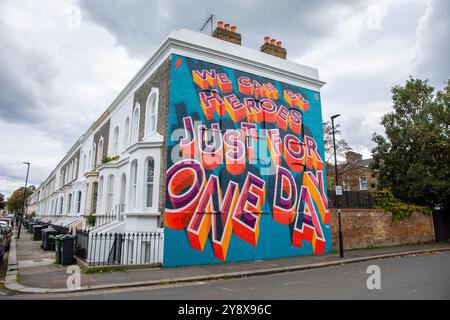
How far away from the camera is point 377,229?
58.2 feet

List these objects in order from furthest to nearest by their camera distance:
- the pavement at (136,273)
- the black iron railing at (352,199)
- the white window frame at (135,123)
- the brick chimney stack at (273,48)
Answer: the black iron railing at (352,199) → the brick chimney stack at (273,48) → the white window frame at (135,123) → the pavement at (136,273)

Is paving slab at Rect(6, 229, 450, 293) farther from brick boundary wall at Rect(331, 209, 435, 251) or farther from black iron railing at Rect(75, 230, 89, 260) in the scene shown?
brick boundary wall at Rect(331, 209, 435, 251)

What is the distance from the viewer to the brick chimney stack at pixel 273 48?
55.0ft

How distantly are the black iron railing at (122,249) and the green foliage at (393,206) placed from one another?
46.3 ft

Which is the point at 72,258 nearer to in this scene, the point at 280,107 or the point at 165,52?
the point at 165,52

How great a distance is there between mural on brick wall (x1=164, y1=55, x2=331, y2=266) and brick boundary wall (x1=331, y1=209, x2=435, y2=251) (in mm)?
1577

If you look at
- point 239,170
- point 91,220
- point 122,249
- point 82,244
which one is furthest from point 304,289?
point 91,220

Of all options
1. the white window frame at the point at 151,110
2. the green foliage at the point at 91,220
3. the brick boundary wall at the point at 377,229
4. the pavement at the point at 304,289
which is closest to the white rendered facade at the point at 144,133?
the white window frame at the point at 151,110

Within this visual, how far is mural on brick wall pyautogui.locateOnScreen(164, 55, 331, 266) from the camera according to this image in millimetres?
11969

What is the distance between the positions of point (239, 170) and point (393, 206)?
454 inches

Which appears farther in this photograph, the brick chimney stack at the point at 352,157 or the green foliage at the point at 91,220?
the brick chimney stack at the point at 352,157

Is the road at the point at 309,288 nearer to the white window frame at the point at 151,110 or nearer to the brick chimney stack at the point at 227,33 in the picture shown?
the white window frame at the point at 151,110

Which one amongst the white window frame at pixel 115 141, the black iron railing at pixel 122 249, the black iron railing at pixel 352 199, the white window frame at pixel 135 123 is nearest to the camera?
the black iron railing at pixel 122 249
